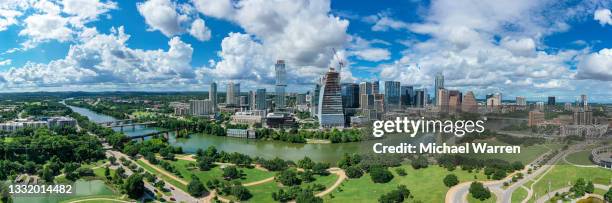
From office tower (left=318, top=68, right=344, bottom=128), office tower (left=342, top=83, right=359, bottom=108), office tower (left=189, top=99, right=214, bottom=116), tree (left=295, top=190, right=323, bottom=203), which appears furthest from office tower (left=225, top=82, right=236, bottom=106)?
tree (left=295, top=190, right=323, bottom=203)

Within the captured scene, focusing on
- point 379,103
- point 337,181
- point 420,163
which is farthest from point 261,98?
point 420,163

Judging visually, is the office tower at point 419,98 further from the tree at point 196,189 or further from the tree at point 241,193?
the tree at point 196,189

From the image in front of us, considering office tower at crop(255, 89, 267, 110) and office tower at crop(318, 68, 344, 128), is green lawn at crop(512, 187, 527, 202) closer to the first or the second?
office tower at crop(318, 68, 344, 128)

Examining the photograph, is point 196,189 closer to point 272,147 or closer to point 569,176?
point 569,176

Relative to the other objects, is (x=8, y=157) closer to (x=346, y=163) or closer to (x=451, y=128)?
(x=346, y=163)

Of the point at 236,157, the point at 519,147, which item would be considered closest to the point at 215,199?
the point at 236,157

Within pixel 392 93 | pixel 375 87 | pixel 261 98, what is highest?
pixel 375 87

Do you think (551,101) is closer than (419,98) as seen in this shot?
Yes
